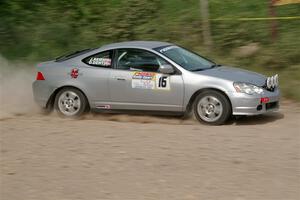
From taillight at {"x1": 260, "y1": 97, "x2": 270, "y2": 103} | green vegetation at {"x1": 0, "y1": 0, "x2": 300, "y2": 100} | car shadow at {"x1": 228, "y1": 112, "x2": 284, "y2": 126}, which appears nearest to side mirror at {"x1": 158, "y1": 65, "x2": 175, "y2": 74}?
car shadow at {"x1": 228, "y1": 112, "x2": 284, "y2": 126}

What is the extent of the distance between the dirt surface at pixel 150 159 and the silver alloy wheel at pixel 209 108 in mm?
215

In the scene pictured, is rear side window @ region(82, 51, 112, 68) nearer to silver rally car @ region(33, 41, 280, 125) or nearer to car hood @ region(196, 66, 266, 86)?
silver rally car @ region(33, 41, 280, 125)

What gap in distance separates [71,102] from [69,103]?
4 cm

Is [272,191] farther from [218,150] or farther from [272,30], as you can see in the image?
[272,30]

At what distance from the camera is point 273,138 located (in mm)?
8500

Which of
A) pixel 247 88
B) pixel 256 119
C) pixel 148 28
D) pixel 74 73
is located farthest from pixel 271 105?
pixel 148 28

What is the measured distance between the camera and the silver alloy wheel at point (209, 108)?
9.80 metres

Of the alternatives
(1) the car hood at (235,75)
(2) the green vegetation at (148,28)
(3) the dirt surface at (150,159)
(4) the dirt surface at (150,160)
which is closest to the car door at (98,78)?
(3) the dirt surface at (150,159)

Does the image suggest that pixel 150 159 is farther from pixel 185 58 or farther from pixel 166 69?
pixel 185 58

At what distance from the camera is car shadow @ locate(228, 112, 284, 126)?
1009cm

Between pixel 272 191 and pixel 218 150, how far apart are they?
69.5 inches

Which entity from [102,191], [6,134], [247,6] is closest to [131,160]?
[102,191]

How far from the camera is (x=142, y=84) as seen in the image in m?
10.4

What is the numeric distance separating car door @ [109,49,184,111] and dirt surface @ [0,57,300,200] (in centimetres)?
34
